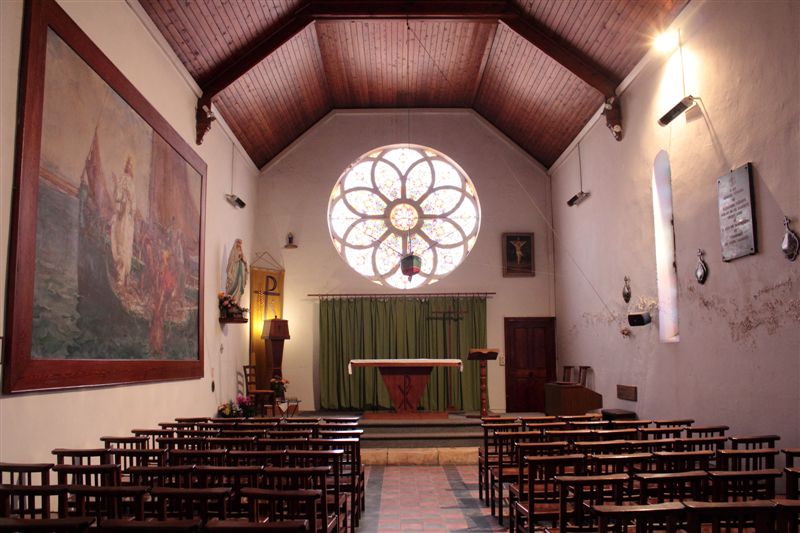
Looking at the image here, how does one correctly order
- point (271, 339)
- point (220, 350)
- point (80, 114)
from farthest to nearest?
point (271, 339)
point (220, 350)
point (80, 114)

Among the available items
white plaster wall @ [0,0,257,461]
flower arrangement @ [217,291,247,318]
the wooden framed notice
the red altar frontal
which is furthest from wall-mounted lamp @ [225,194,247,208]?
the wooden framed notice

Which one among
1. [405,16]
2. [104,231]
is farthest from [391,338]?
[104,231]

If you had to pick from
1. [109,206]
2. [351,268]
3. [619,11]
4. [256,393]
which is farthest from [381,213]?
[109,206]

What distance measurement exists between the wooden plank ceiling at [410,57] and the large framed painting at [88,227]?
165 cm

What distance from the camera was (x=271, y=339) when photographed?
10.9 meters

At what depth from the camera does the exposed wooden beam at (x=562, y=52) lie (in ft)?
28.8

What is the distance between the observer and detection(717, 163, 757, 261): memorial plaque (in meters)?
5.52

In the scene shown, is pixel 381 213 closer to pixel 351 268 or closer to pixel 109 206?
pixel 351 268

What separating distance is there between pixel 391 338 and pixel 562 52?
19.5 ft

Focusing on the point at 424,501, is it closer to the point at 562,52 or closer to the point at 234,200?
the point at 234,200

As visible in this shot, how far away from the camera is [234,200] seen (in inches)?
404

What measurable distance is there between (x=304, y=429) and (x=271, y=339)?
5.70 metres

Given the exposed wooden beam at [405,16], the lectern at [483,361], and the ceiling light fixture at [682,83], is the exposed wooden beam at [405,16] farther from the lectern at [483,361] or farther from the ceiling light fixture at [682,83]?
the lectern at [483,361]

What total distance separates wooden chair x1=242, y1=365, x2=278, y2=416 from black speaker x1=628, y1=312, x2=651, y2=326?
17.7ft
